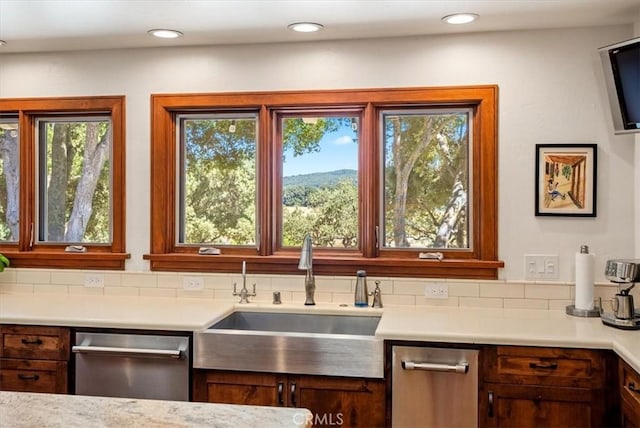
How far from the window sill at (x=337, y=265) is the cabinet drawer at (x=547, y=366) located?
0.67m

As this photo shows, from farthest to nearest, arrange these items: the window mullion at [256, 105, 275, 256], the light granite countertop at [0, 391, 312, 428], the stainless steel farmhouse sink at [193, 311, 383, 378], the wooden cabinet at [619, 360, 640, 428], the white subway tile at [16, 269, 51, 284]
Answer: the white subway tile at [16, 269, 51, 284] → the window mullion at [256, 105, 275, 256] → the stainless steel farmhouse sink at [193, 311, 383, 378] → the wooden cabinet at [619, 360, 640, 428] → the light granite countertop at [0, 391, 312, 428]

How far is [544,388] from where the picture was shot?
2.37m

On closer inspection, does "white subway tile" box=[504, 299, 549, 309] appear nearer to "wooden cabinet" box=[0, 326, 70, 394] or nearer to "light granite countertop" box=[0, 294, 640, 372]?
"light granite countertop" box=[0, 294, 640, 372]

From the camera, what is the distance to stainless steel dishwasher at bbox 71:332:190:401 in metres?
2.59

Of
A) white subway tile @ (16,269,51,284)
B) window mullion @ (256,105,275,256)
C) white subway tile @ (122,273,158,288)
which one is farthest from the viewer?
white subway tile @ (16,269,51,284)

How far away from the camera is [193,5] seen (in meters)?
2.60

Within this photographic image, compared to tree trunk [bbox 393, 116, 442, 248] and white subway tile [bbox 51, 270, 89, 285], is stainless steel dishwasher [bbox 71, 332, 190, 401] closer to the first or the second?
white subway tile [bbox 51, 270, 89, 285]

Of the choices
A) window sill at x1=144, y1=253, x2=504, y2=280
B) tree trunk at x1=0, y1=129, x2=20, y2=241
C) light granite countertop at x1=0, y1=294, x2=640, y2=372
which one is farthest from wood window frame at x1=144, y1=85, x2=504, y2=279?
tree trunk at x1=0, y1=129, x2=20, y2=241

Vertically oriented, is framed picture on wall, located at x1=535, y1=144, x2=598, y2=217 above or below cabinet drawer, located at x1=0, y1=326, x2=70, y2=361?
above

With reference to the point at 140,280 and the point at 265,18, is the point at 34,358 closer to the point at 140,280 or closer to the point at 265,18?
the point at 140,280

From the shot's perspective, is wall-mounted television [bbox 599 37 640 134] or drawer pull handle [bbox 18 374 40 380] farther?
drawer pull handle [bbox 18 374 40 380]

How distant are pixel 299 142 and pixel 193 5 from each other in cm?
100

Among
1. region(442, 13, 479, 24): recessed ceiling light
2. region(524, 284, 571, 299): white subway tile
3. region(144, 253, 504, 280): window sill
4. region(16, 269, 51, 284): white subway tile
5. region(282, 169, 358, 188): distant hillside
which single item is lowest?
region(524, 284, 571, 299): white subway tile

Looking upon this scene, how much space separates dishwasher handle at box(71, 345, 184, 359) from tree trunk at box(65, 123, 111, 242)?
1.03 meters
